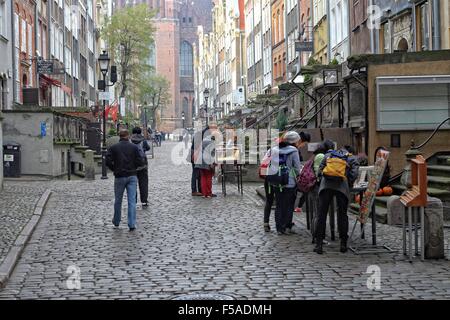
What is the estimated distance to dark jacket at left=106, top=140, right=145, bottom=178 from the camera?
1397 centimetres

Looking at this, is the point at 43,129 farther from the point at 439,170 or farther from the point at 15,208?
the point at 439,170

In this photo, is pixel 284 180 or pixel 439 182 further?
pixel 439 182

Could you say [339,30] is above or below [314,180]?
above

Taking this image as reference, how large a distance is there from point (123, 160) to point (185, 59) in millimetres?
139572

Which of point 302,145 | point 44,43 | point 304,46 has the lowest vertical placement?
point 302,145

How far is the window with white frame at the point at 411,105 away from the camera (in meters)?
16.8

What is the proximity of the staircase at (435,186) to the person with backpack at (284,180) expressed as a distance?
1.96 meters

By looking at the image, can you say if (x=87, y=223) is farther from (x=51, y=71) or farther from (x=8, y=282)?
(x=51, y=71)

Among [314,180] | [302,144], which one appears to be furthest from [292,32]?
[314,180]

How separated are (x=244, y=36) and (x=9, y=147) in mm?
53546

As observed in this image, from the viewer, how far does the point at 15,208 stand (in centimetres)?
1658

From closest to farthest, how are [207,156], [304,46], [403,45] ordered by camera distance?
[207,156], [403,45], [304,46]

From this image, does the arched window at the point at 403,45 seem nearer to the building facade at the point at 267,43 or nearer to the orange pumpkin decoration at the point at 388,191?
the orange pumpkin decoration at the point at 388,191

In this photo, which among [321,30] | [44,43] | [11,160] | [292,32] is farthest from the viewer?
[292,32]
